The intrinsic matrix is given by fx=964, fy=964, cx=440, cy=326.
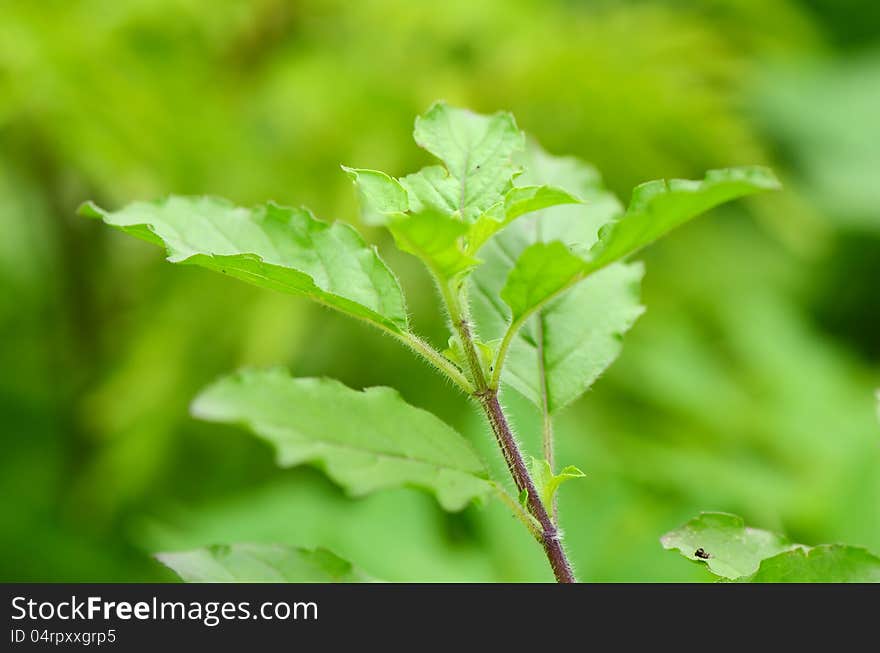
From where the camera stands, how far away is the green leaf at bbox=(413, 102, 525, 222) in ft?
1.09

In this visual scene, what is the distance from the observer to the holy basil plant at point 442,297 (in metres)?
0.27

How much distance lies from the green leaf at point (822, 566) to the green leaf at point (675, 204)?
103 mm

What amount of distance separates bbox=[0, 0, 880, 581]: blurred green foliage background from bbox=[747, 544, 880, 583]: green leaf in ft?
2.02

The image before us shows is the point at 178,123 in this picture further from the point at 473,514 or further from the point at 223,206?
the point at 223,206

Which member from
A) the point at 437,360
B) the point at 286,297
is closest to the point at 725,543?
the point at 437,360

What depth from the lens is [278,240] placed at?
13.2 inches

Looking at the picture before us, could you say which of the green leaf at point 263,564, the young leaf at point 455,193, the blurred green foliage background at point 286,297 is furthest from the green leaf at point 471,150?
the blurred green foliage background at point 286,297

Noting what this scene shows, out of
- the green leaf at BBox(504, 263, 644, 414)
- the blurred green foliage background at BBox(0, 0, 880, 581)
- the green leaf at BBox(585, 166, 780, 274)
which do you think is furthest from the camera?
the blurred green foliage background at BBox(0, 0, 880, 581)

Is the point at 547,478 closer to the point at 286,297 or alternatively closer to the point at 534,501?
the point at 534,501

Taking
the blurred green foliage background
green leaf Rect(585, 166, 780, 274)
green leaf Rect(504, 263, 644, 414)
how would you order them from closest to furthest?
1. green leaf Rect(585, 166, 780, 274)
2. green leaf Rect(504, 263, 644, 414)
3. the blurred green foliage background

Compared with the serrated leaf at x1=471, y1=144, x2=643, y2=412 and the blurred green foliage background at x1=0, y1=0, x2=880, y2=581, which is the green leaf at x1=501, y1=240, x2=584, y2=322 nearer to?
the serrated leaf at x1=471, y1=144, x2=643, y2=412

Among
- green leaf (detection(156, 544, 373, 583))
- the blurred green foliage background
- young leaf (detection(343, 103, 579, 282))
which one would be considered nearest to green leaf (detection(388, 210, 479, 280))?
young leaf (detection(343, 103, 579, 282))

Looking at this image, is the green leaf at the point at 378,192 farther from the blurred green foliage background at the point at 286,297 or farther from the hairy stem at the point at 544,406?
the blurred green foliage background at the point at 286,297

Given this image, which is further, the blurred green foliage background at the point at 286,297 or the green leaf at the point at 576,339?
the blurred green foliage background at the point at 286,297
